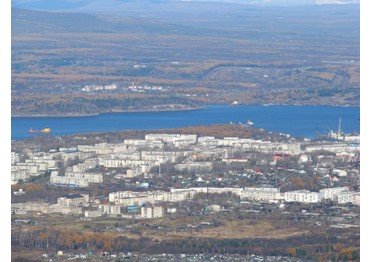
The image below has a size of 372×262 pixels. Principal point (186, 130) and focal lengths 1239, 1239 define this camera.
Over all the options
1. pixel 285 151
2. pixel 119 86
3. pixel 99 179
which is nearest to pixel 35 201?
pixel 99 179

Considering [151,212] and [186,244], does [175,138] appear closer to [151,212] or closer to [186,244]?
[151,212]

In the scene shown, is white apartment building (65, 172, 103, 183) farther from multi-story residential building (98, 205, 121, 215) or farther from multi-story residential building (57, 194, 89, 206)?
multi-story residential building (98, 205, 121, 215)

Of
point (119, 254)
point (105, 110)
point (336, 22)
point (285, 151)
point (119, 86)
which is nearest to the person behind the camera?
point (119, 254)

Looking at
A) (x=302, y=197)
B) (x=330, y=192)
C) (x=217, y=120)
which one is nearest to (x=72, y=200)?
(x=302, y=197)

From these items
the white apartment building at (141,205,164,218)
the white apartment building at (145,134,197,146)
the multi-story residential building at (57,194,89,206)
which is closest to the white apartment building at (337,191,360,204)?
the white apartment building at (141,205,164,218)

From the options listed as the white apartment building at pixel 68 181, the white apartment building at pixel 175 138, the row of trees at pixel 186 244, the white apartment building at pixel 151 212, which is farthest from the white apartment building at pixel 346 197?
the white apartment building at pixel 175 138
